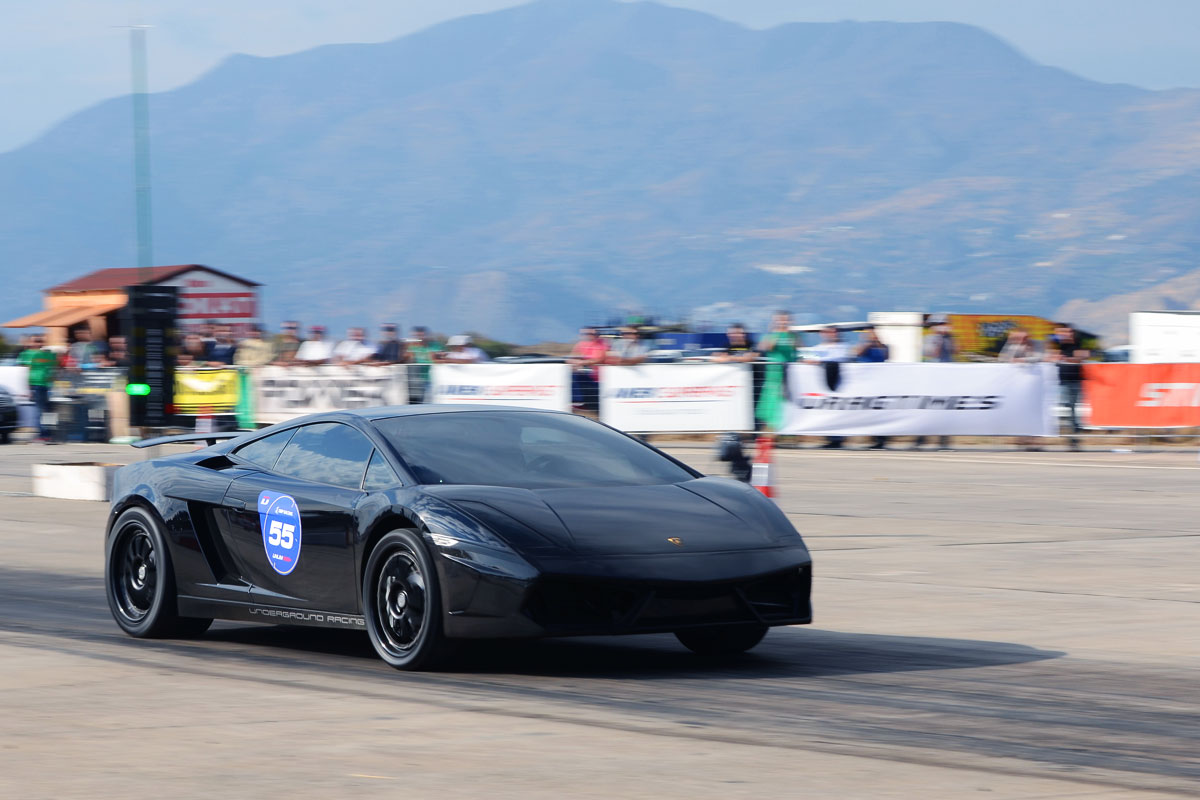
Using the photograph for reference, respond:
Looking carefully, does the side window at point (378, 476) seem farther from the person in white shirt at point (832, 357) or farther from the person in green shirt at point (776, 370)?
the person in white shirt at point (832, 357)

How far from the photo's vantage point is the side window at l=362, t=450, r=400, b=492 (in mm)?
7656

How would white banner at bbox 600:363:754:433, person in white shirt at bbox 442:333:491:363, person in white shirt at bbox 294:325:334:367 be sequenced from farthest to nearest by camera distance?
person in white shirt at bbox 294:325:334:367, person in white shirt at bbox 442:333:491:363, white banner at bbox 600:363:754:433

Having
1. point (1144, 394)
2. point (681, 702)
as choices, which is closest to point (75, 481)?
point (681, 702)

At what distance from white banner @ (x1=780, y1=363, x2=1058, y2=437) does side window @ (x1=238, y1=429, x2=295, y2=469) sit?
54.4 ft

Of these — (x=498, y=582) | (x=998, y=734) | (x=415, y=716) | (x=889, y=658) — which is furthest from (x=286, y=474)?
(x=998, y=734)

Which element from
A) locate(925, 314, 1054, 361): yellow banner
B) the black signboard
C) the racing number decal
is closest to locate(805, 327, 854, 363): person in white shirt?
the black signboard

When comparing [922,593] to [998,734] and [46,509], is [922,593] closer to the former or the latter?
[998,734]

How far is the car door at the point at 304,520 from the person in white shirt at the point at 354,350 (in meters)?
20.3

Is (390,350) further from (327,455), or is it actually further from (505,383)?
(327,455)

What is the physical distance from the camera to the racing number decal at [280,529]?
26.1 ft

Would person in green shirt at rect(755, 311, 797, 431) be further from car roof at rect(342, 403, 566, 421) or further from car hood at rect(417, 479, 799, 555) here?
car hood at rect(417, 479, 799, 555)

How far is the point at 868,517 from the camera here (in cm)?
1539

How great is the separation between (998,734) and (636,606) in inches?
66.8

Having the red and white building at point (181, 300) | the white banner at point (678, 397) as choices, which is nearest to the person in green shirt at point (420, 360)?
the white banner at point (678, 397)
